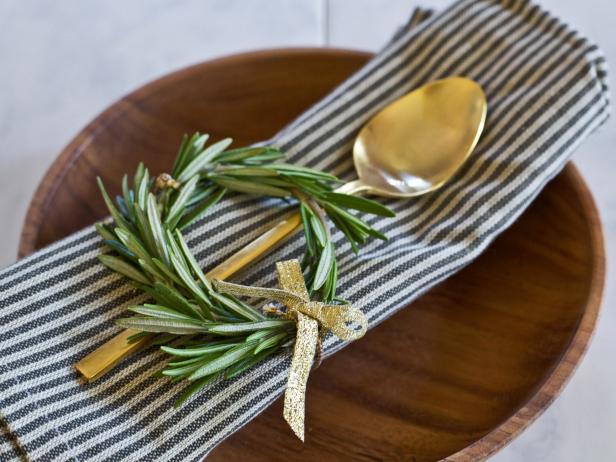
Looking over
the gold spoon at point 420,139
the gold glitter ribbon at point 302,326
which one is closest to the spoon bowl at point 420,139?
the gold spoon at point 420,139

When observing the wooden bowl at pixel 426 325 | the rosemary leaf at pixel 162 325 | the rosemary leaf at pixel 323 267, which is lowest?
the wooden bowl at pixel 426 325

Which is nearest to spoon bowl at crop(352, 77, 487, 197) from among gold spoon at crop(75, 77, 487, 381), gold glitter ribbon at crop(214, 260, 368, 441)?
gold spoon at crop(75, 77, 487, 381)

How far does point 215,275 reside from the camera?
49 cm

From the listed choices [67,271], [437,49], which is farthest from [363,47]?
[67,271]

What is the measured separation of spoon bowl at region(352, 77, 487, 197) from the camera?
0.56 metres

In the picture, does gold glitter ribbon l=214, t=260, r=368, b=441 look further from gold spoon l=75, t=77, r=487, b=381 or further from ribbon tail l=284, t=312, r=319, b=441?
gold spoon l=75, t=77, r=487, b=381

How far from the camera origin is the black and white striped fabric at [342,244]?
1.45 feet

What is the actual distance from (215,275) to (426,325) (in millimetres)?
162

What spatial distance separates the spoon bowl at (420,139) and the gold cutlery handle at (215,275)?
7 centimetres

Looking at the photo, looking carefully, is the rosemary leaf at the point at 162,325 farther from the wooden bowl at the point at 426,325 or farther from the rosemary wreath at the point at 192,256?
the wooden bowl at the point at 426,325

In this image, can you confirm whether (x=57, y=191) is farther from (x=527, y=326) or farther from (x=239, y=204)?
(x=527, y=326)

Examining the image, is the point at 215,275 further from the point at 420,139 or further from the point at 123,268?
the point at 420,139

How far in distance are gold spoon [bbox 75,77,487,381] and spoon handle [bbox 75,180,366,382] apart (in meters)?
0.02

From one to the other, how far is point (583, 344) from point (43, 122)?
554 millimetres
